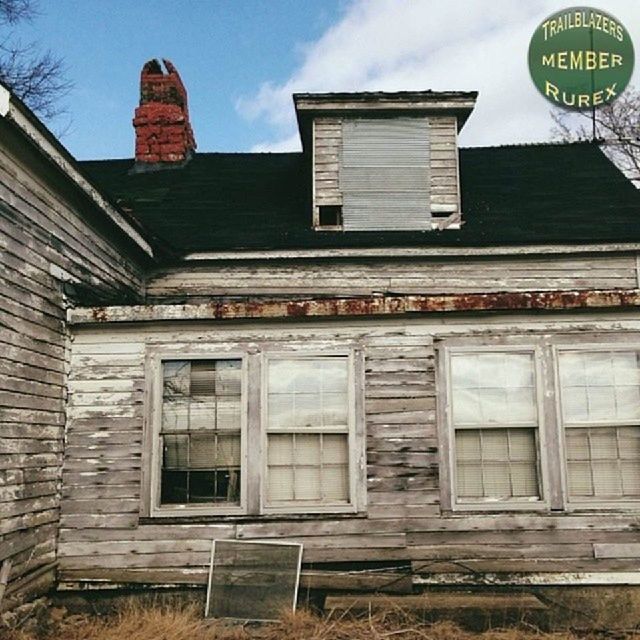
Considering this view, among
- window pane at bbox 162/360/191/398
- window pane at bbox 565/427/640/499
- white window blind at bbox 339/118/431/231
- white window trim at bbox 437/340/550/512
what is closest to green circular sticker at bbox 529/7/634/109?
white window blind at bbox 339/118/431/231

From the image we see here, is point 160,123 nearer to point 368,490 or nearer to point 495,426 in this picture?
point 368,490

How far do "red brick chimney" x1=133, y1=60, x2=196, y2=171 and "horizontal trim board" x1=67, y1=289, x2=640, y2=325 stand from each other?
23.7ft

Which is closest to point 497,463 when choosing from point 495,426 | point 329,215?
point 495,426

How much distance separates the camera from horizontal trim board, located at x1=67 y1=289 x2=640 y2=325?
672 cm

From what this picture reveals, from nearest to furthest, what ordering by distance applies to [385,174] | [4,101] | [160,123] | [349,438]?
1. [4,101]
2. [349,438]
3. [385,174]
4. [160,123]

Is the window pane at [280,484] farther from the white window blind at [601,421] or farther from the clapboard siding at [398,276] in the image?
the clapboard siding at [398,276]

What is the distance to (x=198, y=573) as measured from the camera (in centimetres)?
658

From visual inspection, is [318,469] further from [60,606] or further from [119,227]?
[119,227]

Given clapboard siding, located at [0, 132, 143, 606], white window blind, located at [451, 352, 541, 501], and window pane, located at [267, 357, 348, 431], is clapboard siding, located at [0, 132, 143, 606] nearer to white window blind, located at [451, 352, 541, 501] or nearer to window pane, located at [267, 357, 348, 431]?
window pane, located at [267, 357, 348, 431]

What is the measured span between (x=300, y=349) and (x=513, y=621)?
305 centimetres

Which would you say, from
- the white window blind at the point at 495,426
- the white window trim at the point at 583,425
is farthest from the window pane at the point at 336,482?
the white window trim at the point at 583,425

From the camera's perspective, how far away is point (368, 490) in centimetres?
664

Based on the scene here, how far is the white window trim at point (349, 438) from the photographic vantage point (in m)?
6.63

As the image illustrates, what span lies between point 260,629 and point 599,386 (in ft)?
12.4
